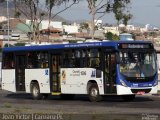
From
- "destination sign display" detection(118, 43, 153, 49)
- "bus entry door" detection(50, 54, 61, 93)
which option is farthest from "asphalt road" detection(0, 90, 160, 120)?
"bus entry door" detection(50, 54, 61, 93)

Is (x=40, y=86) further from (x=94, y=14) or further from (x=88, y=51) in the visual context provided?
(x=94, y=14)

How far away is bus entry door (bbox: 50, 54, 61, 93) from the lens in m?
30.5

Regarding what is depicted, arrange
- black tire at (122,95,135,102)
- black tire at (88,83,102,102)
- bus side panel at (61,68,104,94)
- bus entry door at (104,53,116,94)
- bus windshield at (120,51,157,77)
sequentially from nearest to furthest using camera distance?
bus windshield at (120,51,157,77), bus entry door at (104,53,116,94), black tire at (88,83,102,102), bus side panel at (61,68,104,94), black tire at (122,95,135,102)

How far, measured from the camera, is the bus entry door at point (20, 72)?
32.8m

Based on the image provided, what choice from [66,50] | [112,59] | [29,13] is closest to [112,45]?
[112,59]

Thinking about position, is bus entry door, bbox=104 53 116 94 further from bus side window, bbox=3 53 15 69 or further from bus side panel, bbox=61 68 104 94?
bus side window, bbox=3 53 15 69

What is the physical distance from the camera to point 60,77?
30.4 metres

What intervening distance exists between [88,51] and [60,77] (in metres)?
3.01

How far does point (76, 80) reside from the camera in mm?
29344

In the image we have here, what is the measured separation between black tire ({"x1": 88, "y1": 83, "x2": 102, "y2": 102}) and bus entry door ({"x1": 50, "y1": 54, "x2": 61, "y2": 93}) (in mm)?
2732

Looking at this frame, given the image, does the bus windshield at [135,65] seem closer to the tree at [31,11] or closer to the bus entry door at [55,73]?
the bus entry door at [55,73]

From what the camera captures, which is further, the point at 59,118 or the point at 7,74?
the point at 7,74

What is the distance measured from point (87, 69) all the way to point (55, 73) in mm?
2945

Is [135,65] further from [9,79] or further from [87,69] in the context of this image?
[9,79]
